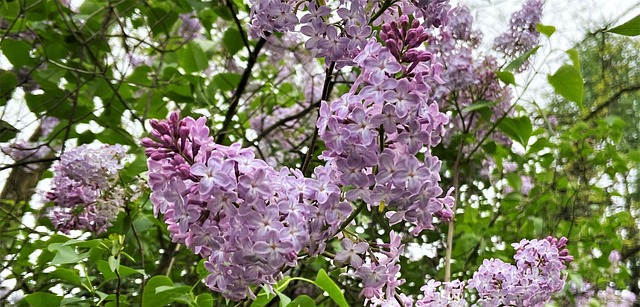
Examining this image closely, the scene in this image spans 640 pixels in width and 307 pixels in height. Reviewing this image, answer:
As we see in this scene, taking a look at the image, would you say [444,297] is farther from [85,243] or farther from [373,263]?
[85,243]

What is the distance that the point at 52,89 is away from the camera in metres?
1.65

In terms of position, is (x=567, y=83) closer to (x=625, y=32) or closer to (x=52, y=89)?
(x=625, y=32)

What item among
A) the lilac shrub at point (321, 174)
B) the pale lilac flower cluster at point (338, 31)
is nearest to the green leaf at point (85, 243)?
the lilac shrub at point (321, 174)

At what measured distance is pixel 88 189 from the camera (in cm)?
125

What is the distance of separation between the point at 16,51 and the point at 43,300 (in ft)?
2.73

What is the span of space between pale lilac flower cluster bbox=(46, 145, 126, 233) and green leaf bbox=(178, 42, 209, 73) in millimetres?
510

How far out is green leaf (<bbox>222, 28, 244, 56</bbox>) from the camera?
1756 millimetres

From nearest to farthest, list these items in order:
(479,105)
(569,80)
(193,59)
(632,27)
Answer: (632,27), (569,80), (479,105), (193,59)

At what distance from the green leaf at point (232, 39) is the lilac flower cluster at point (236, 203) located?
1160 millimetres

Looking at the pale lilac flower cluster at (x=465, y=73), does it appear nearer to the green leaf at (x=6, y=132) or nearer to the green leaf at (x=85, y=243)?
the green leaf at (x=85, y=243)

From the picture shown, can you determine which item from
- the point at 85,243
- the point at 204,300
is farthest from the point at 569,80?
the point at 85,243

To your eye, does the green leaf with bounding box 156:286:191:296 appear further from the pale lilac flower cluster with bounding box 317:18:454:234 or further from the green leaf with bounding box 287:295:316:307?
the pale lilac flower cluster with bounding box 317:18:454:234

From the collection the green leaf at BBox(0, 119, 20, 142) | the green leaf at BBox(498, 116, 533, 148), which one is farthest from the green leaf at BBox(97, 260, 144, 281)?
the green leaf at BBox(498, 116, 533, 148)

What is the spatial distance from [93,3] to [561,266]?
1374mm
